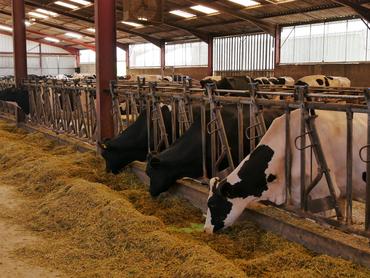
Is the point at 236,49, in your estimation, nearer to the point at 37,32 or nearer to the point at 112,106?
the point at 112,106

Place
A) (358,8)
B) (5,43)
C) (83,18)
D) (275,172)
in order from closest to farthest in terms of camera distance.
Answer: (275,172) < (358,8) < (83,18) < (5,43)

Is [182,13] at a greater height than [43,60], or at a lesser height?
greater

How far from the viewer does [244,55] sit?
26.7m

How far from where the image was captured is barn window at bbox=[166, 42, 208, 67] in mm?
30297

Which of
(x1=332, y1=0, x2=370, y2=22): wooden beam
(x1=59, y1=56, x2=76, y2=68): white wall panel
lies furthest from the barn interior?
(x1=59, y1=56, x2=76, y2=68): white wall panel

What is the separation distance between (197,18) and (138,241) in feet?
69.4

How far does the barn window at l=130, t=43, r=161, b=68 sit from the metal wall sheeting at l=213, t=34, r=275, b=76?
7.89 m

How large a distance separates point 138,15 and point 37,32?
118ft

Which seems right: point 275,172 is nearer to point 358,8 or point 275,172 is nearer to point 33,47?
point 358,8

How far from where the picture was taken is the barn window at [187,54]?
30.3m

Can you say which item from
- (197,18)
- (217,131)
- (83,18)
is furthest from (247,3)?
(217,131)

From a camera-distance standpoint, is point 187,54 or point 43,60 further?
point 43,60

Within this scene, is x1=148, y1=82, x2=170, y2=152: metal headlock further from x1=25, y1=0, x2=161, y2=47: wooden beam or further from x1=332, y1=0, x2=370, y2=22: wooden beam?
x1=25, y1=0, x2=161, y2=47: wooden beam

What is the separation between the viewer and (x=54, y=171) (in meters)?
7.54
